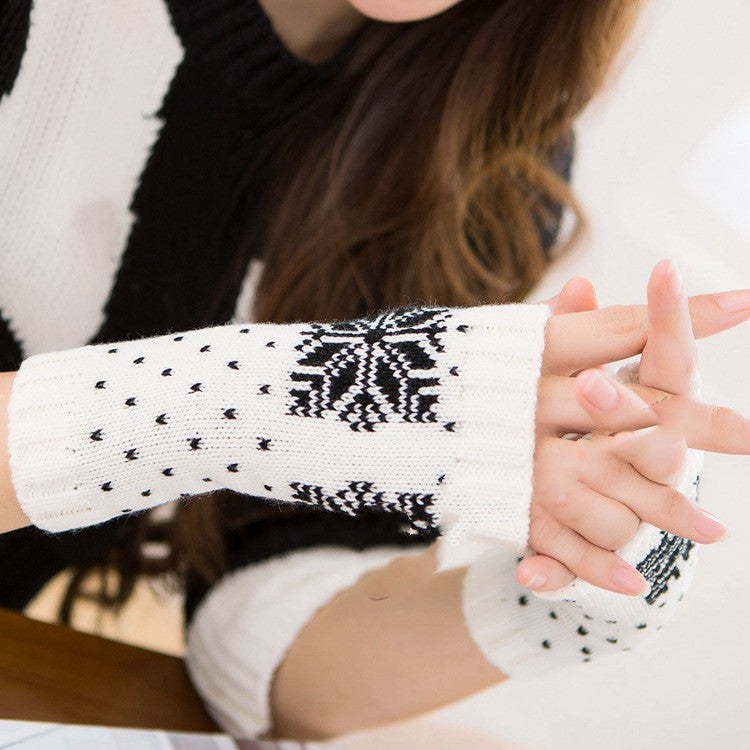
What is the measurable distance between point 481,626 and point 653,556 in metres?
0.18

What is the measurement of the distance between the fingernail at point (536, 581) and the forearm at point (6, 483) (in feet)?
1.10

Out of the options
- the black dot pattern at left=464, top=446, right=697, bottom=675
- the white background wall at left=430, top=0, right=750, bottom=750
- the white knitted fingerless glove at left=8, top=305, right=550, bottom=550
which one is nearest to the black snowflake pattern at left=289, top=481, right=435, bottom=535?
the white knitted fingerless glove at left=8, top=305, right=550, bottom=550

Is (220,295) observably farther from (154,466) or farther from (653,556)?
(653,556)

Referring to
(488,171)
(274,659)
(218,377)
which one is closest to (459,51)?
(488,171)

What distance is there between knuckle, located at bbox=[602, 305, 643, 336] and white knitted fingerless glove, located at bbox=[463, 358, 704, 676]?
0.10m

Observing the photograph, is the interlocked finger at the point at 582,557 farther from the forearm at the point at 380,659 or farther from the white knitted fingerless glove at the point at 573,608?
the forearm at the point at 380,659

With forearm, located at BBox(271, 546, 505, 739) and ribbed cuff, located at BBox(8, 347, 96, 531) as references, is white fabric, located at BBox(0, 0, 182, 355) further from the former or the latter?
forearm, located at BBox(271, 546, 505, 739)

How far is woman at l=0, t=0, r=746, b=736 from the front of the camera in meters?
0.49

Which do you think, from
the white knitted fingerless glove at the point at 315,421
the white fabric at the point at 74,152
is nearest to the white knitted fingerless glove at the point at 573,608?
the white knitted fingerless glove at the point at 315,421

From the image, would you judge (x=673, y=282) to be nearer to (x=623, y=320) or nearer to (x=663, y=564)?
(x=623, y=320)

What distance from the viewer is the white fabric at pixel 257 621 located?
0.74 m

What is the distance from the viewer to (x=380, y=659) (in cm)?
70

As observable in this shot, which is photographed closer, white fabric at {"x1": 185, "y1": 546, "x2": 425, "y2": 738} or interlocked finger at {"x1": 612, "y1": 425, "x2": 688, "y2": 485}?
interlocked finger at {"x1": 612, "y1": 425, "x2": 688, "y2": 485}

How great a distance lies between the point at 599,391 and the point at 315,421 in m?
0.17
